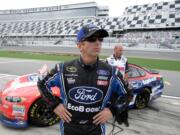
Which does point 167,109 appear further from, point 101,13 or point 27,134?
point 101,13

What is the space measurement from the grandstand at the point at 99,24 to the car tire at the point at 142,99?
91.5ft

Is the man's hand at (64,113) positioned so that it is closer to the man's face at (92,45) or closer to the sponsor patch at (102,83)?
the sponsor patch at (102,83)

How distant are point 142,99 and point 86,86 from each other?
4280mm

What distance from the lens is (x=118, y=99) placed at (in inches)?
90.9

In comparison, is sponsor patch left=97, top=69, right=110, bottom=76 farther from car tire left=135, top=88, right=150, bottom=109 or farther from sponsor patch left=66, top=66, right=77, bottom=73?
car tire left=135, top=88, right=150, bottom=109

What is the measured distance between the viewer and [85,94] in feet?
6.98

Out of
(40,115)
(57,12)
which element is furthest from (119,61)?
(57,12)

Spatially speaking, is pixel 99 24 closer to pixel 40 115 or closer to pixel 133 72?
pixel 133 72

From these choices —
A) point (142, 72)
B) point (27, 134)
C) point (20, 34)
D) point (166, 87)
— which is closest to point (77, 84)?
point (27, 134)

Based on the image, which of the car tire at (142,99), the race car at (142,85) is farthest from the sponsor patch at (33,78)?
the car tire at (142,99)

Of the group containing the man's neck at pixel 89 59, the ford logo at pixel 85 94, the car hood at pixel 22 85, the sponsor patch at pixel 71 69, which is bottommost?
the car hood at pixel 22 85

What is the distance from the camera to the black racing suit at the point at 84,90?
212cm

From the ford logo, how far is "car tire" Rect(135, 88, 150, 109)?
13.2 ft

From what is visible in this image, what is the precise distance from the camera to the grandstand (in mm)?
41562
